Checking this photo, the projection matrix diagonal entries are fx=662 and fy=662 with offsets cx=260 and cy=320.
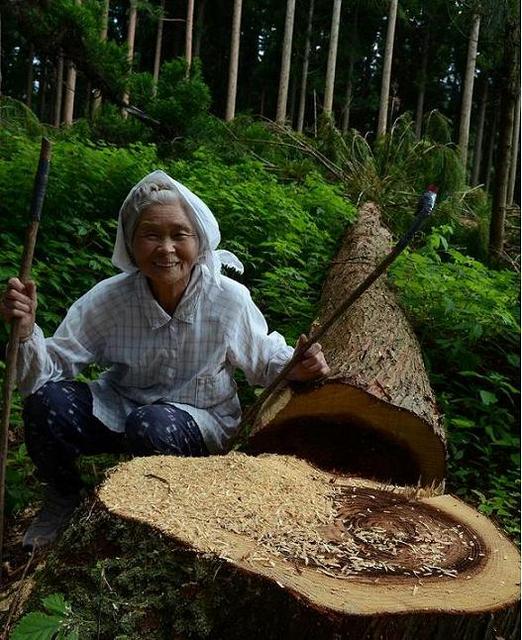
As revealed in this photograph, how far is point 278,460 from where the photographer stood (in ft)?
6.28

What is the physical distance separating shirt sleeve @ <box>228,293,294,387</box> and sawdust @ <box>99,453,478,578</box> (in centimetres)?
53

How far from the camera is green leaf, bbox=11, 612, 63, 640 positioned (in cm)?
124

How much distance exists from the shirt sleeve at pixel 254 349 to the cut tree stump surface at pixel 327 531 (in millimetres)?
503

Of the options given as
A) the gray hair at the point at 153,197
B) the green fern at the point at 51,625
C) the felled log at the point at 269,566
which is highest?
the gray hair at the point at 153,197

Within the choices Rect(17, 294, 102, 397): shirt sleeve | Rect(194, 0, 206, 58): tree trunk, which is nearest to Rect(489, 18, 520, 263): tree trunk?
Rect(17, 294, 102, 397): shirt sleeve

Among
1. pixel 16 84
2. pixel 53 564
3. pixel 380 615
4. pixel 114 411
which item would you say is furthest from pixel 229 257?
pixel 16 84

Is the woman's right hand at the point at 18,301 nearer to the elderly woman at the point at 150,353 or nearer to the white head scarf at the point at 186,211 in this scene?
the elderly woman at the point at 150,353

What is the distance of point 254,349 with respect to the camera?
7.66 feet

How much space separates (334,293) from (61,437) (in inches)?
87.4

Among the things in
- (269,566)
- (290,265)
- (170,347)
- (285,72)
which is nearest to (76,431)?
(170,347)

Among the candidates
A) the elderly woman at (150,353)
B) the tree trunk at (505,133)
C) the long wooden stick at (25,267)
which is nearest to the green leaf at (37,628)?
the long wooden stick at (25,267)

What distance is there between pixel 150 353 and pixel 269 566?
3.62ft

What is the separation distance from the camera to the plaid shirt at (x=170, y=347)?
7.51 feet

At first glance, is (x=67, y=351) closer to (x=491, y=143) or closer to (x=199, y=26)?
(x=199, y=26)
